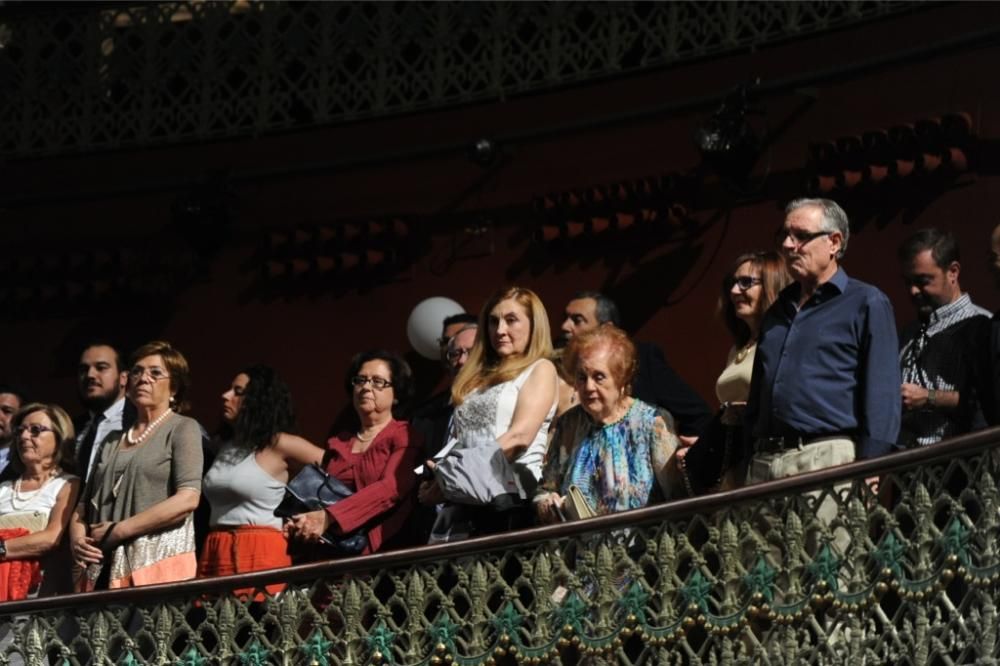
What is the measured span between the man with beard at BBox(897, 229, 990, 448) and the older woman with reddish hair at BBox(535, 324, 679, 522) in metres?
0.86

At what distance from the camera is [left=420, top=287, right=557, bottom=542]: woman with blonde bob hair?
7.78 meters

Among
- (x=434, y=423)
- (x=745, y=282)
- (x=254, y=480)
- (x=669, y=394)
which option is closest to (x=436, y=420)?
(x=434, y=423)

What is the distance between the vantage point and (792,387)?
22.5 feet

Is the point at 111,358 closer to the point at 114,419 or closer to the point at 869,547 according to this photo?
the point at 114,419

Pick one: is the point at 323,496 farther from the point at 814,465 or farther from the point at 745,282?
the point at 814,465

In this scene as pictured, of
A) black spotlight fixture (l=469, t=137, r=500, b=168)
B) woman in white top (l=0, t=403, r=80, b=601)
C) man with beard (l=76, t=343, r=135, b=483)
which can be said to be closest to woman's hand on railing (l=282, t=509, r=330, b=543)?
woman in white top (l=0, t=403, r=80, b=601)

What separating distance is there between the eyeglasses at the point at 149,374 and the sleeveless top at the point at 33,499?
0.66 meters

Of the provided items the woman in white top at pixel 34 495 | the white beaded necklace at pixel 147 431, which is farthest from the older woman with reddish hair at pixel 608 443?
the woman in white top at pixel 34 495

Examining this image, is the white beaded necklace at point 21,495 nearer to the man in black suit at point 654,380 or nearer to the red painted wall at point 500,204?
the man in black suit at point 654,380

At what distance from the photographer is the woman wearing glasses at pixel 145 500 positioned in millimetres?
8562

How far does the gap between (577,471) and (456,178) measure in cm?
430

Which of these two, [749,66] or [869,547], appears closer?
[869,547]

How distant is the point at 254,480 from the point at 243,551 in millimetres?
297

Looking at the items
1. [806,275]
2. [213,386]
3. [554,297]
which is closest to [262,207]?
[213,386]
